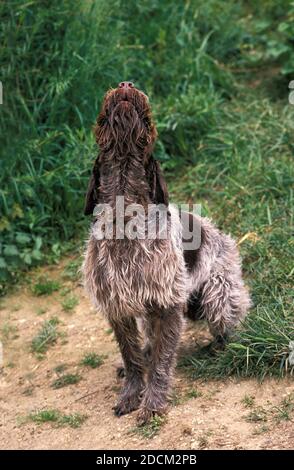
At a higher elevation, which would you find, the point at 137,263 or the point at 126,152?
A: the point at 126,152

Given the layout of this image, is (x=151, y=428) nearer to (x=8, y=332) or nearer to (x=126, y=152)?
(x=126, y=152)

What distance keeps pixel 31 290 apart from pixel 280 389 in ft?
8.75

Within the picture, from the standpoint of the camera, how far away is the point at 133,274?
532 centimetres

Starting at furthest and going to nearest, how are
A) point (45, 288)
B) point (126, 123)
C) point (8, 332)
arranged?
1. point (45, 288)
2. point (8, 332)
3. point (126, 123)

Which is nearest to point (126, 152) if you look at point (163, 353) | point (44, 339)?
point (163, 353)

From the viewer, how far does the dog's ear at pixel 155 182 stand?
526 cm

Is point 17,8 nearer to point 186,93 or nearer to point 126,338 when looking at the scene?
point 186,93

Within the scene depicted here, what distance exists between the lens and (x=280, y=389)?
5.42 metres

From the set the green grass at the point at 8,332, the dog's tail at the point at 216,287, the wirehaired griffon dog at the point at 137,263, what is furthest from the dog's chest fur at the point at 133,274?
the green grass at the point at 8,332

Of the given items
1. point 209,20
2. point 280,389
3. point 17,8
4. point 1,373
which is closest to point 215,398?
point 280,389

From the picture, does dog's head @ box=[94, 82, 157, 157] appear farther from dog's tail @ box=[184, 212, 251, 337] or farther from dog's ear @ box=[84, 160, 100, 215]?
dog's tail @ box=[184, 212, 251, 337]

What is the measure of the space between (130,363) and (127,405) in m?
0.27

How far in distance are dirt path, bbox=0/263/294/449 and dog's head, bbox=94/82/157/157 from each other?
1.60m

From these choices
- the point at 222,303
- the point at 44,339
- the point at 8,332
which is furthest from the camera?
the point at 8,332
